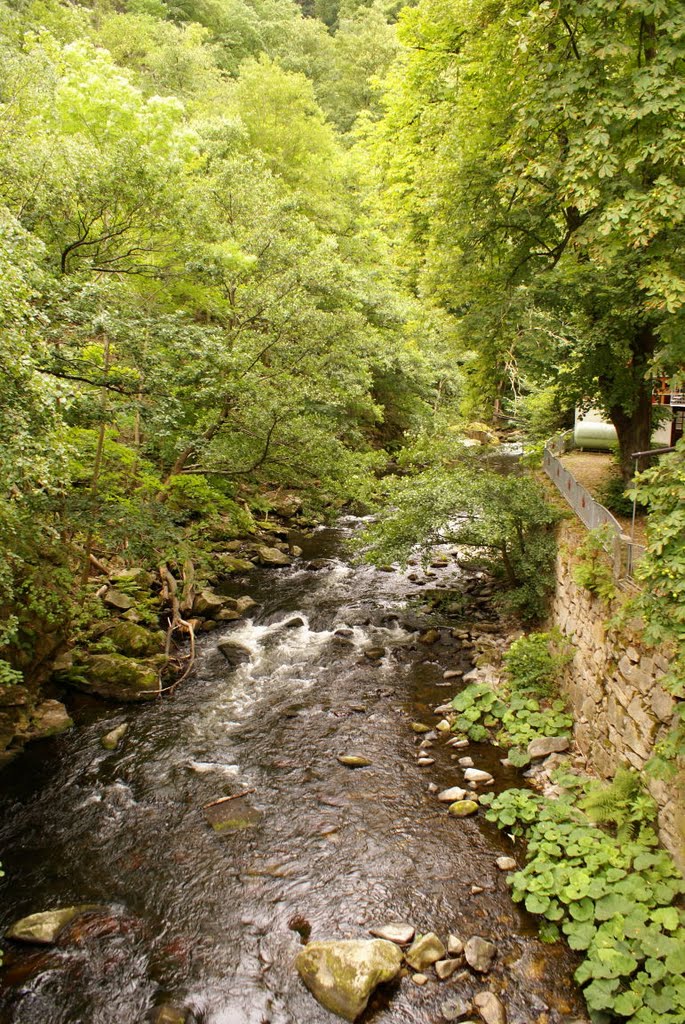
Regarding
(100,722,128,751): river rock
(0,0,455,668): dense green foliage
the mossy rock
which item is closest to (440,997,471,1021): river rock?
(0,0,455,668): dense green foliage

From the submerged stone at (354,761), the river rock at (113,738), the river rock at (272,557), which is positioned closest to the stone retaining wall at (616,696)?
the submerged stone at (354,761)

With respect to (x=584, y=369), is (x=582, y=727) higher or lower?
lower

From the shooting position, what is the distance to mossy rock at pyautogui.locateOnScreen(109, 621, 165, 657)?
34.4 feet

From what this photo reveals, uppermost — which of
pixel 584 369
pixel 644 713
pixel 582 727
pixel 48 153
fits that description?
pixel 48 153

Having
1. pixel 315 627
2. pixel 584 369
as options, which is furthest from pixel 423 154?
pixel 315 627

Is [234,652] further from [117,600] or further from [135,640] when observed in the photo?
[117,600]

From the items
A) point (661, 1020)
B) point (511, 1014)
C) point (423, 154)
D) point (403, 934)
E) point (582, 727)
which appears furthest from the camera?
point (423, 154)

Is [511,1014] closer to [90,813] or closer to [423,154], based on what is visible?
[90,813]

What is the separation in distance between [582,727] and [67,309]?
8968 millimetres

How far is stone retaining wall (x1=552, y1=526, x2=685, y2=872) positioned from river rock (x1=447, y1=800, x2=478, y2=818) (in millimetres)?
1594

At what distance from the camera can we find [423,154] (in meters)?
11.4

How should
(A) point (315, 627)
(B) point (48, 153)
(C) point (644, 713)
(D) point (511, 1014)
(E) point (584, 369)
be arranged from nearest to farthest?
1. (D) point (511, 1014)
2. (C) point (644, 713)
3. (B) point (48, 153)
4. (E) point (584, 369)
5. (A) point (315, 627)

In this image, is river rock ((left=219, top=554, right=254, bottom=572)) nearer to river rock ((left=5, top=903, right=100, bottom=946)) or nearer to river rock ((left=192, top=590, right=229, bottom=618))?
river rock ((left=192, top=590, right=229, bottom=618))

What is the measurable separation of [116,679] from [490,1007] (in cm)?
724
